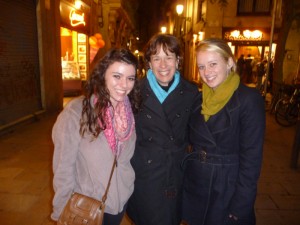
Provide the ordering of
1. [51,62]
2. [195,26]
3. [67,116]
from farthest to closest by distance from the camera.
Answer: [195,26] < [51,62] < [67,116]

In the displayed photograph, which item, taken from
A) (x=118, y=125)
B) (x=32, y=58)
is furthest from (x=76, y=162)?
(x=32, y=58)

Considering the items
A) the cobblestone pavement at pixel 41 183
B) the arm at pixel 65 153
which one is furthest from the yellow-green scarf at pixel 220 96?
the cobblestone pavement at pixel 41 183

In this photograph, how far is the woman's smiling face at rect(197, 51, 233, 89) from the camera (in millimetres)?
2186

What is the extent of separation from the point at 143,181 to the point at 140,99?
747 mm

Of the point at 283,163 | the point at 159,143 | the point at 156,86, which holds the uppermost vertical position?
the point at 156,86

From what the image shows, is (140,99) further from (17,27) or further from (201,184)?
(17,27)

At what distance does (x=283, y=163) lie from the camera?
19.1ft

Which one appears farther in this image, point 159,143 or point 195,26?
point 195,26

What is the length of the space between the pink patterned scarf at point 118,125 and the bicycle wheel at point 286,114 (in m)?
8.10

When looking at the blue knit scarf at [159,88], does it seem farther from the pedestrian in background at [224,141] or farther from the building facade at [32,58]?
the building facade at [32,58]

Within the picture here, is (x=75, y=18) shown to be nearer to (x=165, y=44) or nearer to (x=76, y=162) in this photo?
(x=165, y=44)

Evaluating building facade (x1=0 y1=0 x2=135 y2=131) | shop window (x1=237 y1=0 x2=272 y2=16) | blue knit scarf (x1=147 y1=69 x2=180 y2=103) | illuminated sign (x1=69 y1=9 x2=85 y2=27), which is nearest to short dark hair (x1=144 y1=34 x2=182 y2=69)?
blue knit scarf (x1=147 y1=69 x2=180 y2=103)

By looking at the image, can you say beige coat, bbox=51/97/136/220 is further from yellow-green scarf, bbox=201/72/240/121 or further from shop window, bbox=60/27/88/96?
shop window, bbox=60/27/88/96

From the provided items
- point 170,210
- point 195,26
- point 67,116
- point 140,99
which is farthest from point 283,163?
point 195,26
